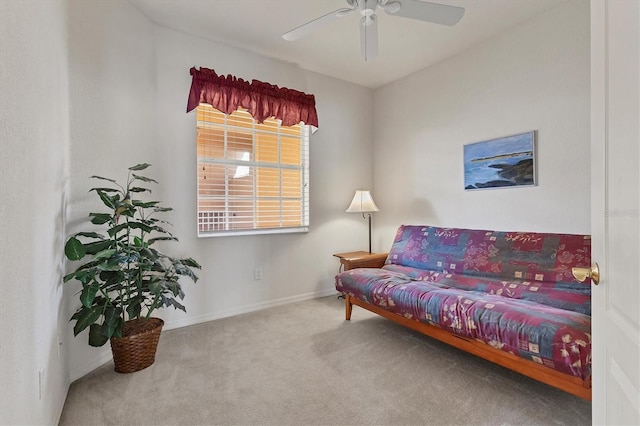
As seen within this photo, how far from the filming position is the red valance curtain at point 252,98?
2.79m

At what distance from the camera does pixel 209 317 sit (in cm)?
292

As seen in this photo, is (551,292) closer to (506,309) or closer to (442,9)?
(506,309)

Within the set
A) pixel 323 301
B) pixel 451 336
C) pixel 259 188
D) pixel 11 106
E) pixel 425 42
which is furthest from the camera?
pixel 323 301

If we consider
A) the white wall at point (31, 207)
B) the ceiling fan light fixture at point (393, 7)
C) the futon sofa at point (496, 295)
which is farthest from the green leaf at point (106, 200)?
the ceiling fan light fixture at point (393, 7)

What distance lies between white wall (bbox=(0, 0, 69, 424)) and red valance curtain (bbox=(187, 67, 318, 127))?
1107 mm

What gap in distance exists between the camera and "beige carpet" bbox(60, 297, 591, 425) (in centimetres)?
155

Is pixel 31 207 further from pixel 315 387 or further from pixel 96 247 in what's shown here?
pixel 315 387

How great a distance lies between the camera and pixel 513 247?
245cm

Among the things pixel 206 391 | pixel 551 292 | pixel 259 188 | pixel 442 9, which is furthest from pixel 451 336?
pixel 259 188

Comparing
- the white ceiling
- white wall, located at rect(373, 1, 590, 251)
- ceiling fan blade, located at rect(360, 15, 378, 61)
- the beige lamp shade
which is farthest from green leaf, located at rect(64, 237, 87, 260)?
white wall, located at rect(373, 1, 590, 251)

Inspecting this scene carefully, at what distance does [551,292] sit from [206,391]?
7.38ft

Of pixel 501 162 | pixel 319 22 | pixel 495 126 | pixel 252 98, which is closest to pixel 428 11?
pixel 319 22

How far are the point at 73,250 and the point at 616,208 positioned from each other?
226 cm

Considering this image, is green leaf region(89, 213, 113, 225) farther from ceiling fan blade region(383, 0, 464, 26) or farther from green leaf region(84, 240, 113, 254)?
ceiling fan blade region(383, 0, 464, 26)
